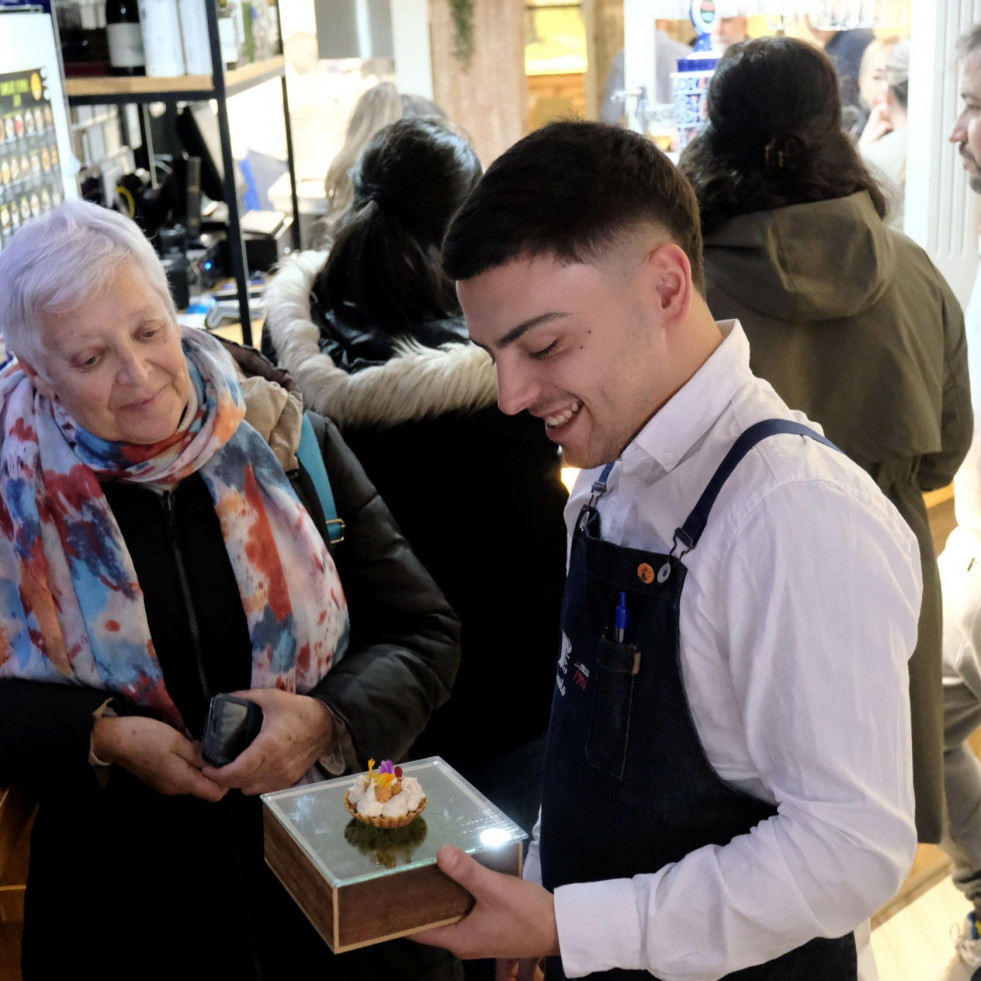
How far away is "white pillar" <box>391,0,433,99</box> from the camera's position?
628cm

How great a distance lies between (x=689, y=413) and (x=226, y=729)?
32.2 inches

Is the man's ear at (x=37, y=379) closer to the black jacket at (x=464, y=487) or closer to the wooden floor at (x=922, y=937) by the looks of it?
the black jacket at (x=464, y=487)

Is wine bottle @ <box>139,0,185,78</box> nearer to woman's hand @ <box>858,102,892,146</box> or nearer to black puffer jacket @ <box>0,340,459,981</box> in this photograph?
black puffer jacket @ <box>0,340,459,981</box>

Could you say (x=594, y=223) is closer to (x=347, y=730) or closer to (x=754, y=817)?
(x=754, y=817)

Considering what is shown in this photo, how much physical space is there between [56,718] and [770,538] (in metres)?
1.07

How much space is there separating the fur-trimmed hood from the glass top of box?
2.57ft

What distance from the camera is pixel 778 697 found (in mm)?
1045

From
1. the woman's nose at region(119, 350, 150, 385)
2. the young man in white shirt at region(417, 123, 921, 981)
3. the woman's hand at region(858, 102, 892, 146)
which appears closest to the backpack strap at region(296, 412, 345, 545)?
the woman's nose at region(119, 350, 150, 385)

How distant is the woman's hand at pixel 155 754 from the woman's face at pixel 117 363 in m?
0.40

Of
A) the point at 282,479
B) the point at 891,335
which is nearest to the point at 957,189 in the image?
the point at 891,335

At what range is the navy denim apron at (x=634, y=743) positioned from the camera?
1159mm

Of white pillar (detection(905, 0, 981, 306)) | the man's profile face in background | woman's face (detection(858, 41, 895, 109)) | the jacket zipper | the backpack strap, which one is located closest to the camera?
the jacket zipper

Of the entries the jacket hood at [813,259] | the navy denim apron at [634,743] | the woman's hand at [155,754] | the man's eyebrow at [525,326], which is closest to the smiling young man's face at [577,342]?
the man's eyebrow at [525,326]

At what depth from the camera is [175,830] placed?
1767 millimetres
